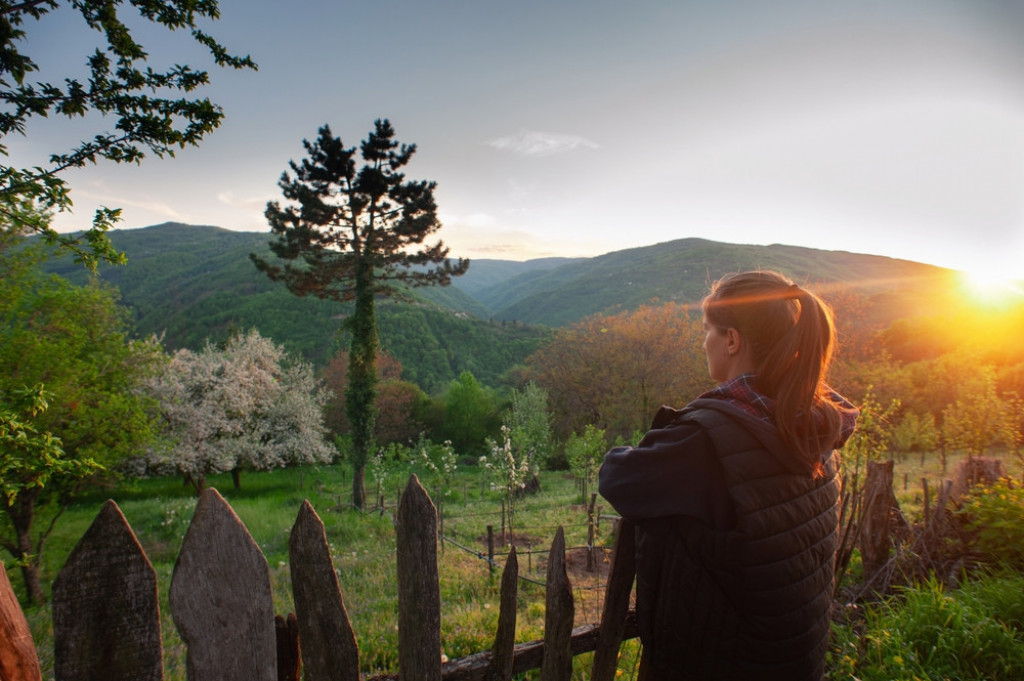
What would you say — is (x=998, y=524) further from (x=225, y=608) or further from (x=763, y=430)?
(x=225, y=608)

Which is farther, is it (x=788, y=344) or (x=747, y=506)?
(x=788, y=344)

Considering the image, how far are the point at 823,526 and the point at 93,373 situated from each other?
13.5 metres

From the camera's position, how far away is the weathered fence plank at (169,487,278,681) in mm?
1370

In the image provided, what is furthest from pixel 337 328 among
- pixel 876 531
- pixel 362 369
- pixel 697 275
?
pixel 697 275

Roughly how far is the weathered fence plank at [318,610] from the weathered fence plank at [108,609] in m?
0.39

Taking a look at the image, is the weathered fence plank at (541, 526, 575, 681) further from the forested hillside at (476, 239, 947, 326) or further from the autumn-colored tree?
the forested hillside at (476, 239, 947, 326)

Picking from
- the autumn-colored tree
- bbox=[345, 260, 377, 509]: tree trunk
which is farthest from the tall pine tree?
the autumn-colored tree

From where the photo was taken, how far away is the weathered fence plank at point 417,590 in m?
1.69

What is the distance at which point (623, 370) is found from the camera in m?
29.5

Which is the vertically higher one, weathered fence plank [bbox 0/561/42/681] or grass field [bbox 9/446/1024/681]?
weathered fence plank [bbox 0/561/42/681]

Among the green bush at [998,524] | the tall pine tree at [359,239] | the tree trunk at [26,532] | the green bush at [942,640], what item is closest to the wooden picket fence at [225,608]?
the green bush at [942,640]

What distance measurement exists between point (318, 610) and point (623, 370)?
95.5 feet

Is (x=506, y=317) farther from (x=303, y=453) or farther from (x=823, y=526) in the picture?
(x=823, y=526)

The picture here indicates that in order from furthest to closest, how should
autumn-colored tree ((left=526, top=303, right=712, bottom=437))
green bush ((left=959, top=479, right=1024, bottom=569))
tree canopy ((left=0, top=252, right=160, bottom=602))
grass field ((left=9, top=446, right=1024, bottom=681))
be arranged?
1. autumn-colored tree ((left=526, top=303, right=712, bottom=437))
2. tree canopy ((left=0, top=252, right=160, bottom=602))
3. grass field ((left=9, top=446, right=1024, bottom=681))
4. green bush ((left=959, top=479, right=1024, bottom=569))
